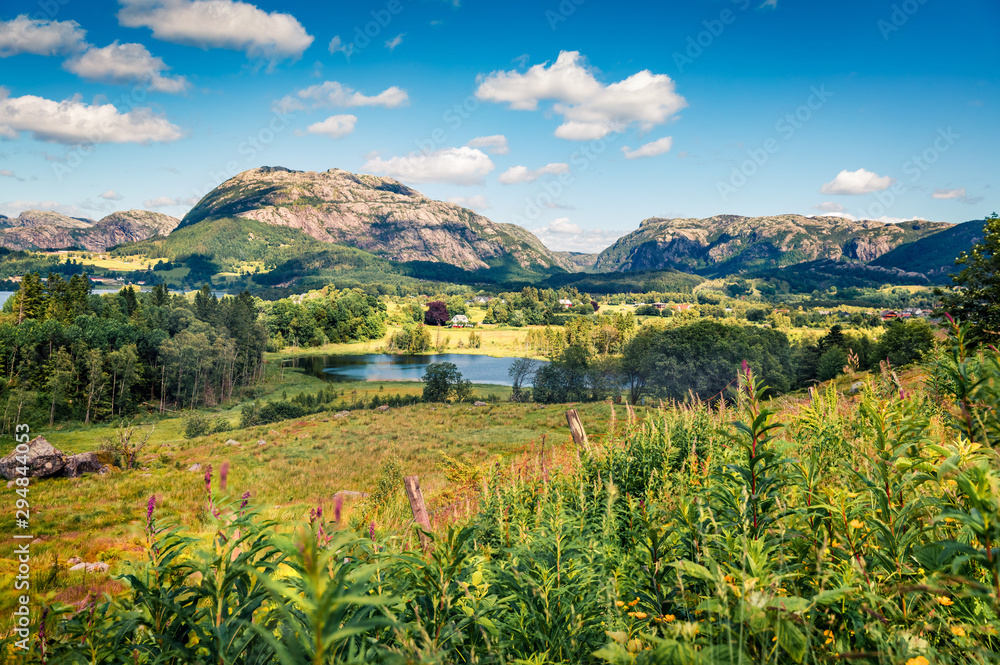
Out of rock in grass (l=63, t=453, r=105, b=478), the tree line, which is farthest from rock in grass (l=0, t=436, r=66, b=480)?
the tree line

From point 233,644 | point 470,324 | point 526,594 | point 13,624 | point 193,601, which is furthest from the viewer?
point 470,324

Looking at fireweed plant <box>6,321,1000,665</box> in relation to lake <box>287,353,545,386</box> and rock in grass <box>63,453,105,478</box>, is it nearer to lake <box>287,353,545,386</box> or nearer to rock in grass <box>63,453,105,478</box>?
rock in grass <box>63,453,105,478</box>

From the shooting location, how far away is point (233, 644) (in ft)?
5.89

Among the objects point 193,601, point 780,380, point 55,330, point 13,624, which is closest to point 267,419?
point 55,330

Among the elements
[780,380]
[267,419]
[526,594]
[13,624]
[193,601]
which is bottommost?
[267,419]

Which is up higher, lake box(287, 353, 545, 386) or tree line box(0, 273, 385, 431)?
tree line box(0, 273, 385, 431)

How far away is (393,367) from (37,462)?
78303mm

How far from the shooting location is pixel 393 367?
323 ft

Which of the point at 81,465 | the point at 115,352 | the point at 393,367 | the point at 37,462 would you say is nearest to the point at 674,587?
the point at 37,462

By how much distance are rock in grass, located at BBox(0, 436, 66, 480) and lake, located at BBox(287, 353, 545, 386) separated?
5905cm

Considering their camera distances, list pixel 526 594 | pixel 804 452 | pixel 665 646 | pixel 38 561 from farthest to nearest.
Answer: pixel 38 561, pixel 804 452, pixel 526 594, pixel 665 646

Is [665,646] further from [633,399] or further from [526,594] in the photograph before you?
[633,399]

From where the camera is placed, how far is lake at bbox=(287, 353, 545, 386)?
85.7 meters

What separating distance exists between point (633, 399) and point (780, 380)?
1759 cm
